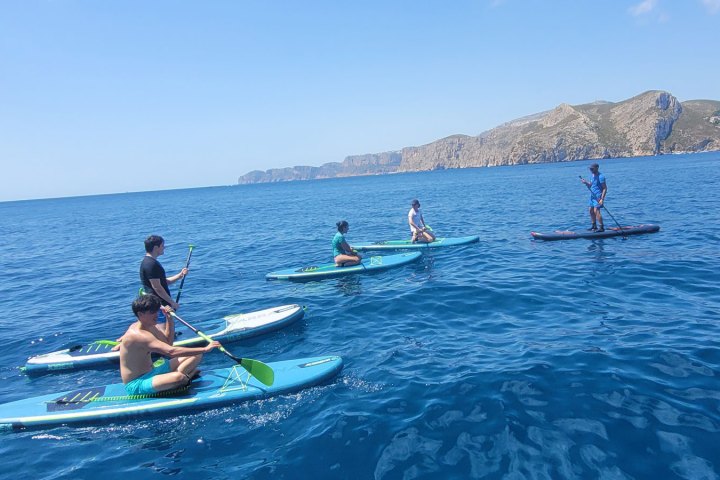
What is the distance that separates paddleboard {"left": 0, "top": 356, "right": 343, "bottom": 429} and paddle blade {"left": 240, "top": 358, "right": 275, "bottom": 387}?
0.16 m

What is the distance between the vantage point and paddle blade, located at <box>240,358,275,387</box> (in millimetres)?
7684

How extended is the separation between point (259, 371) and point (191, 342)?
12.0 feet

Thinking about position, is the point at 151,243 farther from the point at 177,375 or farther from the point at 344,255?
the point at 344,255

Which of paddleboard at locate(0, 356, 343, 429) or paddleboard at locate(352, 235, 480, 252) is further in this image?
paddleboard at locate(352, 235, 480, 252)

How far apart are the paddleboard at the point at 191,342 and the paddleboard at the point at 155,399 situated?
1.91 meters

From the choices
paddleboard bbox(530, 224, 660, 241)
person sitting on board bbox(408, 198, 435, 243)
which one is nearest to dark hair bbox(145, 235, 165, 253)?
person sitting on board bbox(408, 198, 435, 243)

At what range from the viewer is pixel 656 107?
165875mm

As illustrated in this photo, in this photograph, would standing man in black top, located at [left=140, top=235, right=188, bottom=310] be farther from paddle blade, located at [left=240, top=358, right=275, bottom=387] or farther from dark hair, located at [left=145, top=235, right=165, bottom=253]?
paddle blade, located at [left=240, top=358, right=275, bottom=387]

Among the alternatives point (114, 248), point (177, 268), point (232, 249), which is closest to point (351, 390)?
point (177, 268)

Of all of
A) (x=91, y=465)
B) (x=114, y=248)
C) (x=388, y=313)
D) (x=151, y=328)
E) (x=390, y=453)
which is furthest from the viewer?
(x=114, y=248)

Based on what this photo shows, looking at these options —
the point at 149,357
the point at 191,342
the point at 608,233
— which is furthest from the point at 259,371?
the point at 608,233

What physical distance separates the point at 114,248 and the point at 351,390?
2961 cm

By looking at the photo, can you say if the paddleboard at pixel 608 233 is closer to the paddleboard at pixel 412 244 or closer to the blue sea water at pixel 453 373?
the blue sea water at pixel 453 373

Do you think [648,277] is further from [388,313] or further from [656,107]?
[656,107]
